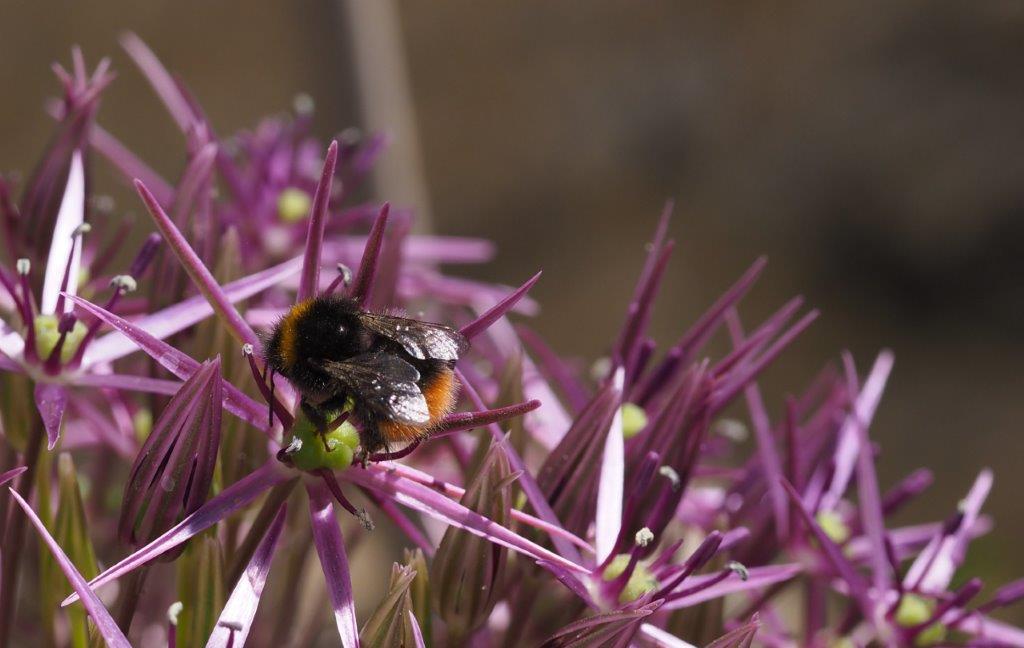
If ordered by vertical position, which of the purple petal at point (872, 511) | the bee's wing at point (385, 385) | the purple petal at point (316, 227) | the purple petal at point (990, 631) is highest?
the purple petal at point (316, 227)

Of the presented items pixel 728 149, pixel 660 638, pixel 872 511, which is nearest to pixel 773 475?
pixel 872 511

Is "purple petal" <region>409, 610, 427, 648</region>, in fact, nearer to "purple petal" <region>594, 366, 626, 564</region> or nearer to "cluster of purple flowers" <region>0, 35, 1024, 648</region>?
"cluster of purple flowers" <region>0, 35, 1024, 648</region>

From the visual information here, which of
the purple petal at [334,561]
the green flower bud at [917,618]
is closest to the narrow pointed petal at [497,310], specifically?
the purple petal at [334,561]

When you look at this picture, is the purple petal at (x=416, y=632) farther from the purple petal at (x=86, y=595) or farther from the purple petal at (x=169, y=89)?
the purple petal at (x=169, y=89)

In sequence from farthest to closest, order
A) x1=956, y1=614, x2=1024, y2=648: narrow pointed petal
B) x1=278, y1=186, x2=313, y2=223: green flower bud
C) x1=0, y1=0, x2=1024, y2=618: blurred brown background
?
x1=0, y1=0, x2=1024, y2=618: blurred brown background
x1=278, y1=186, x2=313, y2=223: green flower bud
x1=956, y1=614, x2=1024, y2=648: narrow pointed petal

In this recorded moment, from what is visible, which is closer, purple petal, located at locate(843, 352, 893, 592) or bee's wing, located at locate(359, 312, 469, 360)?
bee's wing, located at locate(359, 312, 469, 360)

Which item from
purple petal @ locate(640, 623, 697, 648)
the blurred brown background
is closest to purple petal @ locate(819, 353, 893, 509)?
purple petal @ locate(640, 623, 697, 648)

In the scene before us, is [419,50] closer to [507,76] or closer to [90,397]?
[507,76]
